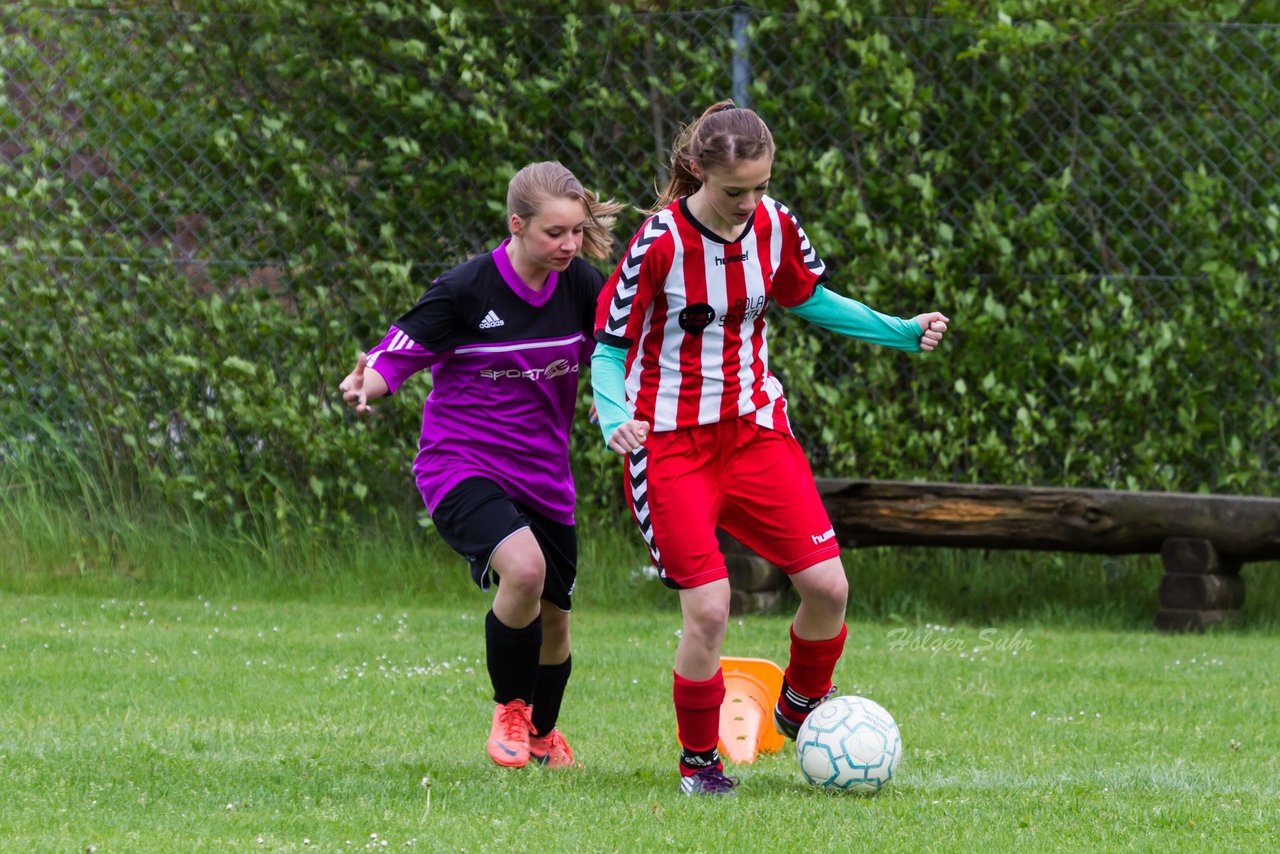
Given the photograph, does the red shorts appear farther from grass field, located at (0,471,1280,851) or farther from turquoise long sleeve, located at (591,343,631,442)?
grass field, located at (0,471,1280,851)

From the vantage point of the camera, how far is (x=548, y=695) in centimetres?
471

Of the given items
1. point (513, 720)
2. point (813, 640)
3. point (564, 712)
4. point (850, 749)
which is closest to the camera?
point (850, 749)

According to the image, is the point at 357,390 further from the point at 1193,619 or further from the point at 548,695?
the point at 1193,619

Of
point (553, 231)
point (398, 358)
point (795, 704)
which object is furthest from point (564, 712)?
point (553, 231)

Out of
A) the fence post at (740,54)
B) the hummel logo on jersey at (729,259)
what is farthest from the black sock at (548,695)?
the fence post at (740,54)

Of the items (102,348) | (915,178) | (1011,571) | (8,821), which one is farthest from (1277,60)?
(8,821)

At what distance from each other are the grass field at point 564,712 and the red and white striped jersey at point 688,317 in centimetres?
98

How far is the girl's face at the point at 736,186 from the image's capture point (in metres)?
4.07

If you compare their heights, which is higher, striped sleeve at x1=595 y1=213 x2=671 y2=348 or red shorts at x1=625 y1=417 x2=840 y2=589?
striped sleeve at x1=595 y1=213 x2=671 y2=348

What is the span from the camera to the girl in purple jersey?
446cm

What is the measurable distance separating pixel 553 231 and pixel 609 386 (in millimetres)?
541

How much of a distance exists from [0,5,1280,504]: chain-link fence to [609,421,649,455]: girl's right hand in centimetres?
367

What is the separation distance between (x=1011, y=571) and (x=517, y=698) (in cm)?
379

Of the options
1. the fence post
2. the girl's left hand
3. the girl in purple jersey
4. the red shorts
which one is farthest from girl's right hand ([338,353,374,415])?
the fence post
